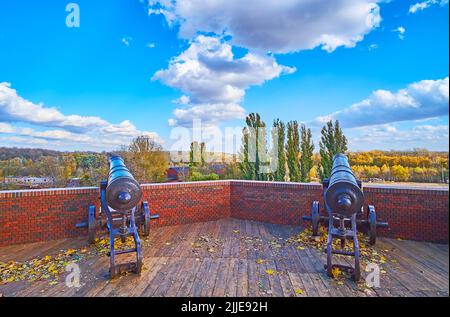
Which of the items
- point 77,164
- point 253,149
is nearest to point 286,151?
point 253,149

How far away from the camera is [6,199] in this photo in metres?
5.07

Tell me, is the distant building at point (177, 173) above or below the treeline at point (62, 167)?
below

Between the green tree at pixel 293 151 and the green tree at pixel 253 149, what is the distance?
2731 mm

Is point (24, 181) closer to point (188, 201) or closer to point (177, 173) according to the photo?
point (188, 201)

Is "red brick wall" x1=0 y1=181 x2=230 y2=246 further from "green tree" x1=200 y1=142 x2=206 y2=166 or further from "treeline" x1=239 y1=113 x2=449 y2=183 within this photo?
"green tree" x1=200 y1=142 x2=206 y2=166

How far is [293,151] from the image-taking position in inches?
926

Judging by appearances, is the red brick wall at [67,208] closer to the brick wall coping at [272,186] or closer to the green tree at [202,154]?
the brick wall coping at [272,186]

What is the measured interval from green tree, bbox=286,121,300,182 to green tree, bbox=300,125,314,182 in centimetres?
46

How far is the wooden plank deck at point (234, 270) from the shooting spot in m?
3.34

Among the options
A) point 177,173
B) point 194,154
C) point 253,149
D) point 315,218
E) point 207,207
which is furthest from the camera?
point 194,154

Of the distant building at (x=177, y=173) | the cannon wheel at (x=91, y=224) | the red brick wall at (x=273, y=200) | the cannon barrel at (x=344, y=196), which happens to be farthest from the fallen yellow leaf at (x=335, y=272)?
Answer: the distant building at (x=177, y=173)

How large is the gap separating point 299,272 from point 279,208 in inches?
105

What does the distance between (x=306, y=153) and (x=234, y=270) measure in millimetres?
21742
